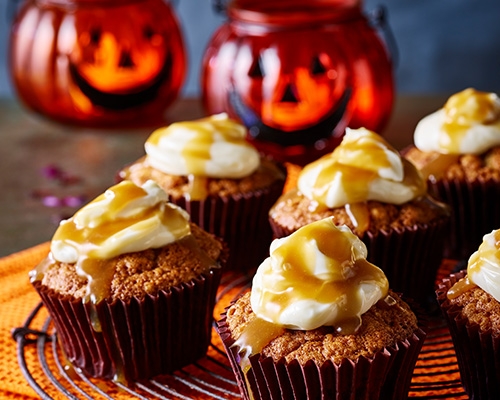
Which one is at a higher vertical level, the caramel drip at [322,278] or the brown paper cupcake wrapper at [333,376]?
the caramel drip at [322,278]

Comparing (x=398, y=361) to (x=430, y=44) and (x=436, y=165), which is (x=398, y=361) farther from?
(x=430, y=44)

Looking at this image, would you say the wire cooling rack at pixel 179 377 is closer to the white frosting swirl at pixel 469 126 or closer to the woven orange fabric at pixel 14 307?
the woven orange fabric at pixel 14 307

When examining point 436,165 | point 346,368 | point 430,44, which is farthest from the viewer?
point 430,44

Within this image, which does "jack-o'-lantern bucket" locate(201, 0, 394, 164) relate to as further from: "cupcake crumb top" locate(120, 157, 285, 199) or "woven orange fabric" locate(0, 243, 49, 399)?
"woven orange fabric" locate(0, 243, 49, 399)

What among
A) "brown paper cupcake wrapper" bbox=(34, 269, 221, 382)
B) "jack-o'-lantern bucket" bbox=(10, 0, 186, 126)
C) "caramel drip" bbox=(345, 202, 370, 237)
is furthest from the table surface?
"caramel drip" bbox=(345, 202, 370, 237)

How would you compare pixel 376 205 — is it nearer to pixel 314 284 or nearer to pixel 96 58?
pixel 314 284

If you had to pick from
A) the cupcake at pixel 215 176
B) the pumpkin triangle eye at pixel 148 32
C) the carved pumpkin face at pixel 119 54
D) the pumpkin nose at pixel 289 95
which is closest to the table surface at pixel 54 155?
the carved pumpkin face at pixel 119 54

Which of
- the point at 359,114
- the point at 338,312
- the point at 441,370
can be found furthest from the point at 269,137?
the point at 338,312
